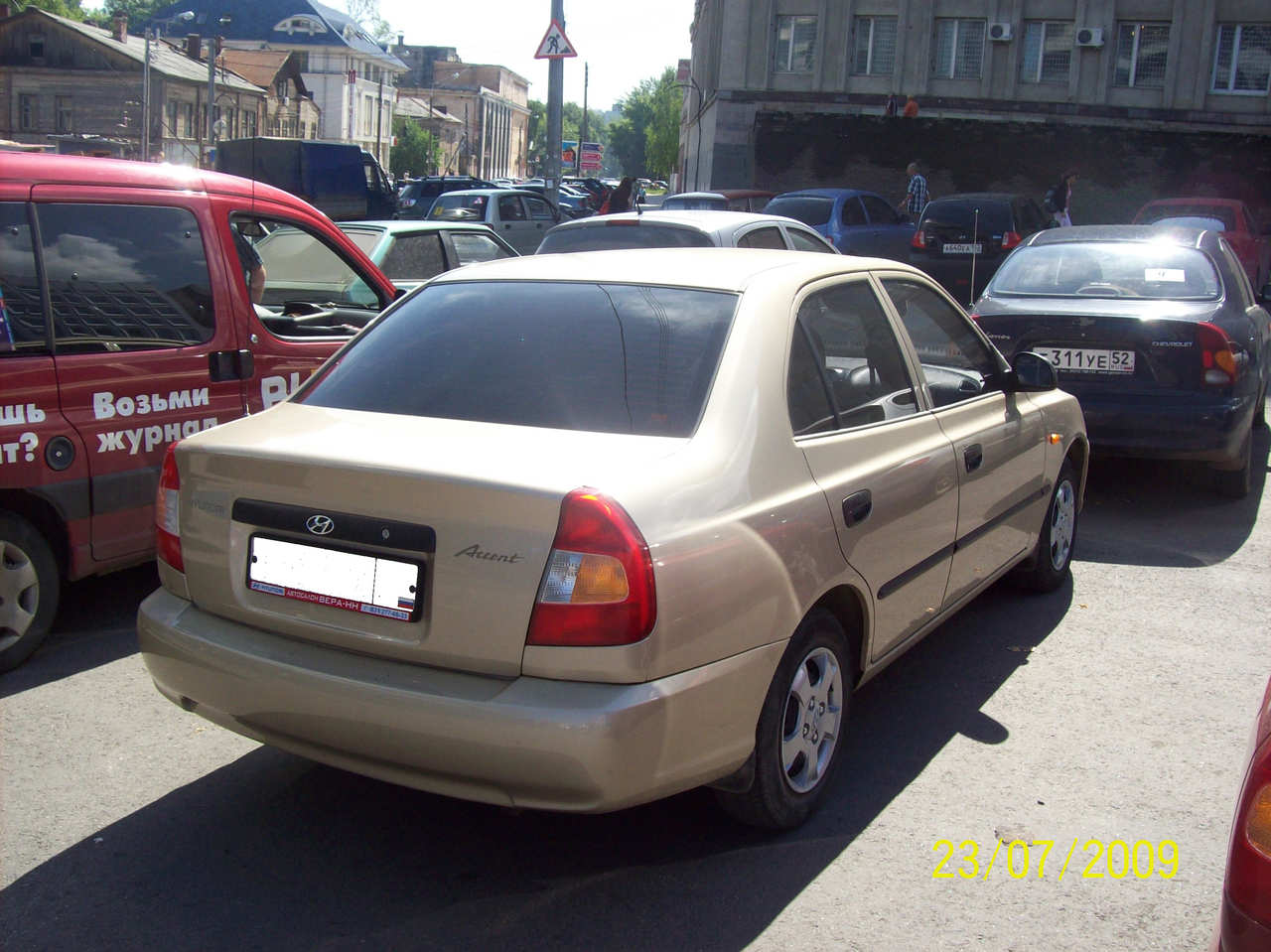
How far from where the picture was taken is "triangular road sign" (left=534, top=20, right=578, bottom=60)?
58.9 ft

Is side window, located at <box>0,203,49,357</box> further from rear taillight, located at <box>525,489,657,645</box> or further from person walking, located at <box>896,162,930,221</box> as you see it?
person walking, located at <box>896,162,930,221</box>

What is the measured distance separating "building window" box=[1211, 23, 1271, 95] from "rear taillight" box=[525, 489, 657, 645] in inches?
1476

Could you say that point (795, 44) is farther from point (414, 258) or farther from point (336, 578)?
point (336, 578)

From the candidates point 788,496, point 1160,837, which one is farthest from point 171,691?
point 1160,837

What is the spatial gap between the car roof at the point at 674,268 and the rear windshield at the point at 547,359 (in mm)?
Result: 58

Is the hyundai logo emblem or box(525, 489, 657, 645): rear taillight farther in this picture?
the hyundai logo emblem

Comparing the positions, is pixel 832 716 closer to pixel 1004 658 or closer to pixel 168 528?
pixel 1004 658

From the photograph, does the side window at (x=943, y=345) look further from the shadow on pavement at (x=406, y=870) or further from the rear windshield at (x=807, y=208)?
the rear windshield at (x=807, y=208)

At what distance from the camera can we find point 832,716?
11.9 feet

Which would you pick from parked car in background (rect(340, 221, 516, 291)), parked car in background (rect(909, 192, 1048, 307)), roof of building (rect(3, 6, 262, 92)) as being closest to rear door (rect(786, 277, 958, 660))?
parked car in background (rect(340, 221, 516, 291))

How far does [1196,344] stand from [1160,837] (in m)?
4.17

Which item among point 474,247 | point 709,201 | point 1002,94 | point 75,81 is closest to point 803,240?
point 474,247

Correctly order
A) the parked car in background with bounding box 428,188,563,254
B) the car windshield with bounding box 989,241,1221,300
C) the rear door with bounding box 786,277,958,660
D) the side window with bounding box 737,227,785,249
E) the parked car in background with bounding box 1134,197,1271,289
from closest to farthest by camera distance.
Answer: the rear door with bounding box 786,277,958,660, the car windshield with bounding box 989,241,1221,300, the side window with bounding box 737,227,785,249, the parked car in background with bounding box 1134,197,1271,289, the parked car in background with bounding box 428,188,563,254
